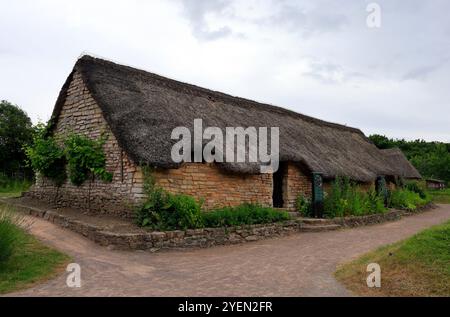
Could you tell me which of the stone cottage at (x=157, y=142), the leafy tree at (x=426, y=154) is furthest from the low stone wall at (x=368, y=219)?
the leafy tree at (x=426, y=154)

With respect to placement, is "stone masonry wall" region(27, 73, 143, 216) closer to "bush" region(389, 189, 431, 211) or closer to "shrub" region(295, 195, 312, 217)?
"shrub" region(295, 195, 312, 217)

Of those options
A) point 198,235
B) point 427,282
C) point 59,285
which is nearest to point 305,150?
point 198,235

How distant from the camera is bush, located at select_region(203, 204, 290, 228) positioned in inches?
418

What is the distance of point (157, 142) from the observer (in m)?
10.5

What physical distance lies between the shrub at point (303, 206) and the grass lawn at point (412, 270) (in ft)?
24.8

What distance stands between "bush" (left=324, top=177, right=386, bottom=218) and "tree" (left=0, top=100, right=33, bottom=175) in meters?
18.5

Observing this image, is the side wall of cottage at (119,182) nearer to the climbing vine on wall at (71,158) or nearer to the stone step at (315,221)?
the climbing vine on wall at (71,158)

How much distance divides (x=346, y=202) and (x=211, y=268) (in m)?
9.35

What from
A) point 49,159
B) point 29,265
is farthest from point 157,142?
point 49,159

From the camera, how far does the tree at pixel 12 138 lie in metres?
24.0

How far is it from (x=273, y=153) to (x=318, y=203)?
2673 mm

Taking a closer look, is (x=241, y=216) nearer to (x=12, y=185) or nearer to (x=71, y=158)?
(x=71, y=158)

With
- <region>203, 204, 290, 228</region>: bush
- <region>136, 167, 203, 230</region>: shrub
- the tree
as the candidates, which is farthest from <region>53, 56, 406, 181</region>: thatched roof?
the tree

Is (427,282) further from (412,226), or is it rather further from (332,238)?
(412,226)
